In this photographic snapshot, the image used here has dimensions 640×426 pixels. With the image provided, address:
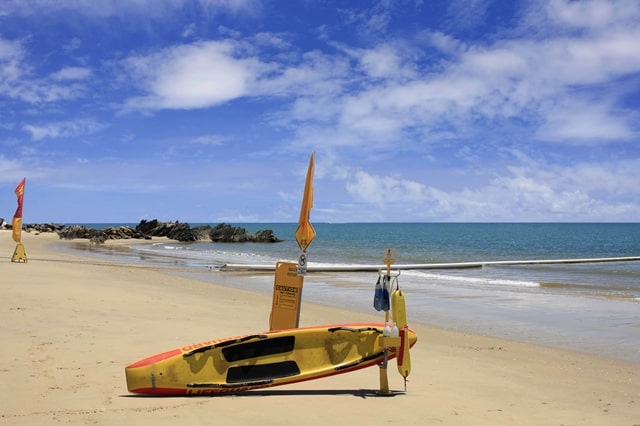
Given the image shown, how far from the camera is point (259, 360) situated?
599cm

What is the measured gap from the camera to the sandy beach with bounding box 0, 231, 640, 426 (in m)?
4.98

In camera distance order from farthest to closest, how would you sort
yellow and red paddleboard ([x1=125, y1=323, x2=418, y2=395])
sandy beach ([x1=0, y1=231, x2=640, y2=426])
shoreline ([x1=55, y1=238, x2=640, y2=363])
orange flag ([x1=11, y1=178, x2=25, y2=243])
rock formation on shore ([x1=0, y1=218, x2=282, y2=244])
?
rock formation on shore ([x1=0, y1=218, x2=282, y2=244]) → orange flag ([x1=11, y1=178, x2=25, y2=243]) → shoreline ([x1=55, y1=238, x2=640, y2=363]) → yellow and red paddleboard ([x1=125, y1=323, x2=418, y2=395]) → sandy beach ([x1=0, y1=231, x2=640, y2=426])

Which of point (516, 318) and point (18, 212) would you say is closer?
point (516, 318)

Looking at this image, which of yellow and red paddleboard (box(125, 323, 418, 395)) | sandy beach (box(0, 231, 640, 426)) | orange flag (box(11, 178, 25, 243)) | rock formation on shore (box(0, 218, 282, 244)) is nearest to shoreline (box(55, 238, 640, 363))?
sandy beach (box(0, 231, 640, 426))

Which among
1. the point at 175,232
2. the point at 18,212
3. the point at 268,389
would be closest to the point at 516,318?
the point at 268,389

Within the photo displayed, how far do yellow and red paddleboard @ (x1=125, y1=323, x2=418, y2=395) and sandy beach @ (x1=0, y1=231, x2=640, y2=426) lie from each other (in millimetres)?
142

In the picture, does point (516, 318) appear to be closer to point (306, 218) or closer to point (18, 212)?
point (306, 218)

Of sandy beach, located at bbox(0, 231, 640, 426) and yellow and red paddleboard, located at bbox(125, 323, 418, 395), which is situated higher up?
yellow and red paddleboard, located at bbox(125, 323, 418, 395)

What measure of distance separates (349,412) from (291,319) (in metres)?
2.18

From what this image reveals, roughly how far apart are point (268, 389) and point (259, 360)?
31 centimetres

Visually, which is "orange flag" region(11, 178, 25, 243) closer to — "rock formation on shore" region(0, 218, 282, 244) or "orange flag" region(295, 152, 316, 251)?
"orange flag" region(295, 152, 316, 251)

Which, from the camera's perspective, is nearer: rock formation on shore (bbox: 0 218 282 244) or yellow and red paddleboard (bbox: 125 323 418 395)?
yellow and red paddleboard (bbox: 125 323 418 395)

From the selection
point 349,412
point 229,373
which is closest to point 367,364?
point 349,412

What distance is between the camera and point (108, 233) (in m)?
62.3
